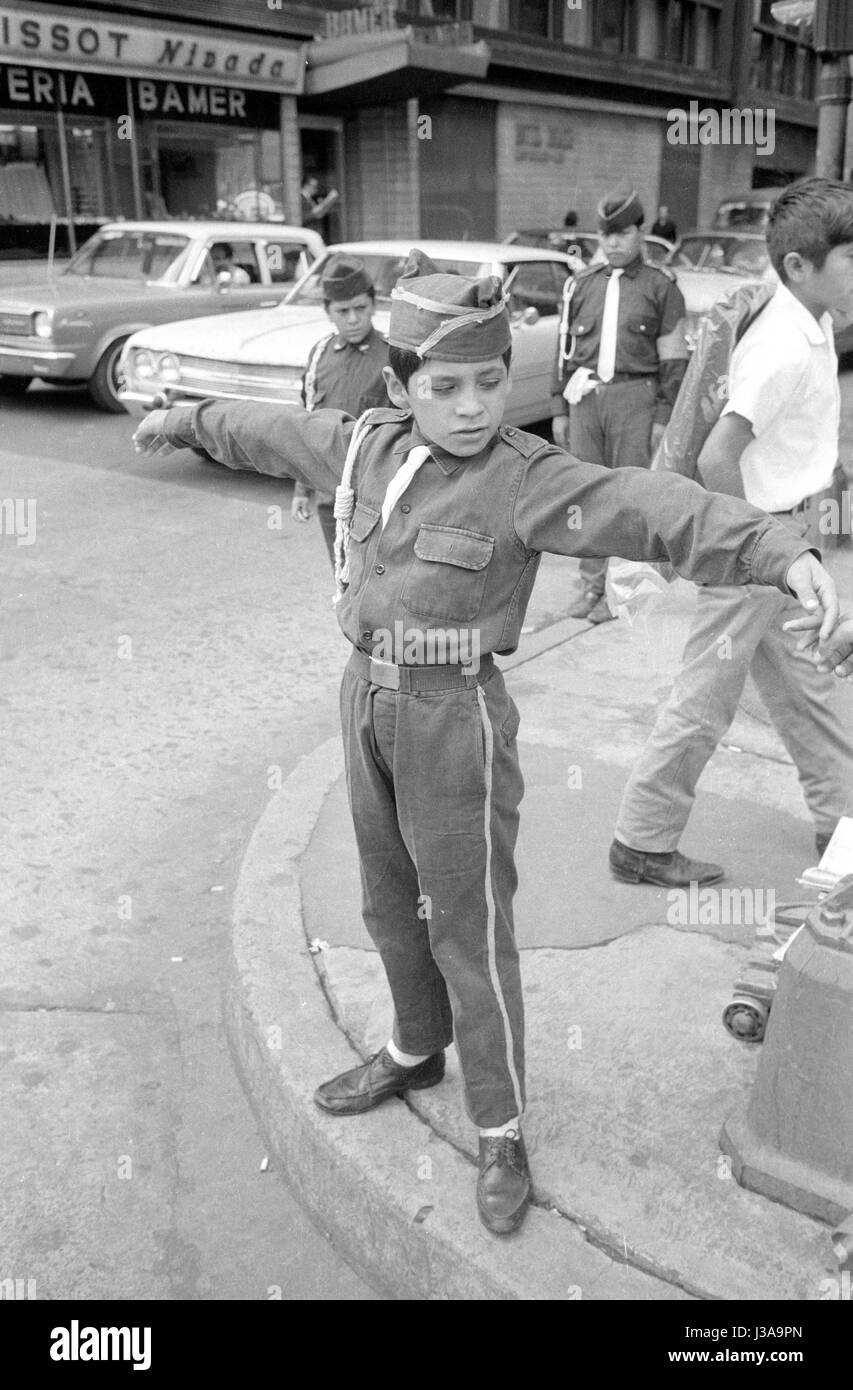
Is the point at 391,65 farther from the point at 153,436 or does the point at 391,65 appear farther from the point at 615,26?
the point at 153,436

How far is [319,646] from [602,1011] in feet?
10.7

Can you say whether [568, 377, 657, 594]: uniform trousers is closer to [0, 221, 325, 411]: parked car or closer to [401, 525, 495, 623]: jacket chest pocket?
[401, 525, 495, 623]: jacket chest pocket

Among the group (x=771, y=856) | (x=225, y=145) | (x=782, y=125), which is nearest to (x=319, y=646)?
(x=771, y=856)

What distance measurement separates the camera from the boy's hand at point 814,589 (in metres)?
1.84

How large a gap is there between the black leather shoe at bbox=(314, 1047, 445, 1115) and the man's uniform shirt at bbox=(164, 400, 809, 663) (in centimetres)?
96

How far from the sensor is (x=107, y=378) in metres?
11.1

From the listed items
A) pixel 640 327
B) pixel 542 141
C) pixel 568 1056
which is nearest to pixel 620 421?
pixel 640 327

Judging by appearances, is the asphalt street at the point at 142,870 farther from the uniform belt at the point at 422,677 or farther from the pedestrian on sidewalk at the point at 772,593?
the pedestrian on sidewalk at the point at 772,593

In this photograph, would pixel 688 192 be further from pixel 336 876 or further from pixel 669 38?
pixel 336 876

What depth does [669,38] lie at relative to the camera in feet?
94.9

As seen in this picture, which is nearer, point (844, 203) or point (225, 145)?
point (844, 203)

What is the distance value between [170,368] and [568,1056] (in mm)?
7103

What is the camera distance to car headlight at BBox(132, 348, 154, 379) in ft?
29.7

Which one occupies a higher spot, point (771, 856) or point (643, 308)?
point (643, 308)
